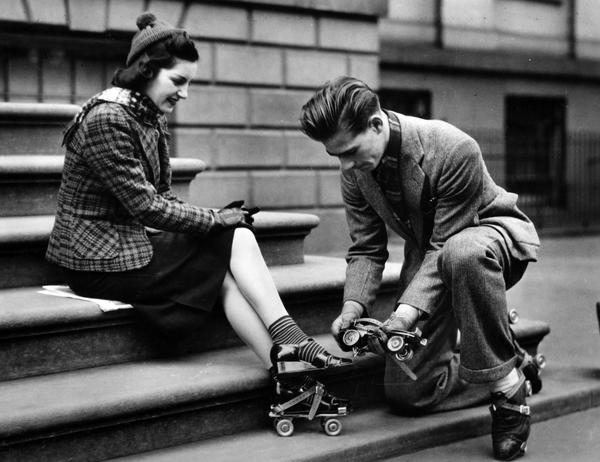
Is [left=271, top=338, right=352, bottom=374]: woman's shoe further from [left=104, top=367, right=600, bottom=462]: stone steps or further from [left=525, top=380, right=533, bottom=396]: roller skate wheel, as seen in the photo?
[left=525, top=380, right=533, bottom=396]: roller skate wheel

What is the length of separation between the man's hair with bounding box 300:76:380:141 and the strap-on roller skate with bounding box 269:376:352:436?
36.5 inches

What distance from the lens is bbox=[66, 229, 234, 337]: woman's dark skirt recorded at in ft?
11.7

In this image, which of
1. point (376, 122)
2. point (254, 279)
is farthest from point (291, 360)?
point (376, 122)

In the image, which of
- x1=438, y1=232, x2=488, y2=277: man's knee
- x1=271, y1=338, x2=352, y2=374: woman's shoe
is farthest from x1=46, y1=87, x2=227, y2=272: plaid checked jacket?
x1=438, y1=232, x2=488, y2=277: man's knee

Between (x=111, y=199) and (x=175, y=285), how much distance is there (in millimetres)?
432

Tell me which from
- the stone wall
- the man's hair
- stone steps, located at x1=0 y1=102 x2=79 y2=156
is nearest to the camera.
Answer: the man's hair

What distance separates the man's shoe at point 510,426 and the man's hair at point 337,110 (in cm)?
116

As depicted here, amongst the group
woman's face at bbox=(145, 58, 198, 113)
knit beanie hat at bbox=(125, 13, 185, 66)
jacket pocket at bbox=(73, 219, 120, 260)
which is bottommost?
jacket pocket at bbox=(73, 219, 120, 260)

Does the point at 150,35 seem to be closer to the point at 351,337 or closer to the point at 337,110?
the point at 337,110

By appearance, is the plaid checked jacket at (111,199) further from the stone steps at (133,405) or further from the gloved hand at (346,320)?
the gloved hand at (346,320)

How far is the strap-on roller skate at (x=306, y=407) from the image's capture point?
3363 millimetres

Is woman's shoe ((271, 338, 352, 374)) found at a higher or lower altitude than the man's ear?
lower

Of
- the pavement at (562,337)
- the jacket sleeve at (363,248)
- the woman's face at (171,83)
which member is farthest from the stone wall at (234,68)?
the jacket sleeve at (363,248)

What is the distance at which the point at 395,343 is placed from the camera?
3176 mm
